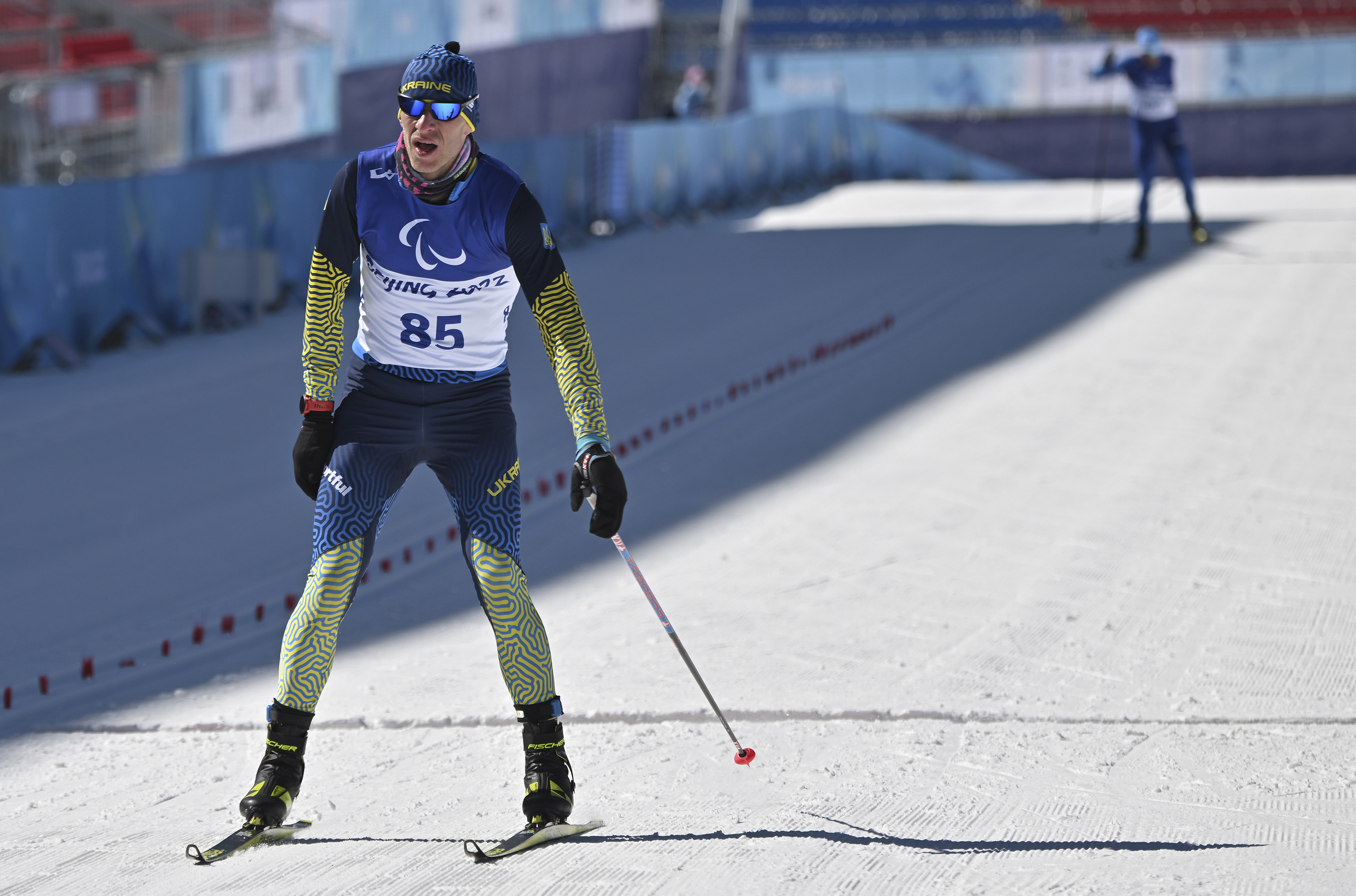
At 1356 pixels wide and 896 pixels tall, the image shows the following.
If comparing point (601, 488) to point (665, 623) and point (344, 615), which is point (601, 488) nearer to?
point (665, 623)

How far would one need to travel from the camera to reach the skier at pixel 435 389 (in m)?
3.67

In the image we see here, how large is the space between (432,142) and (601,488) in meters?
0.91

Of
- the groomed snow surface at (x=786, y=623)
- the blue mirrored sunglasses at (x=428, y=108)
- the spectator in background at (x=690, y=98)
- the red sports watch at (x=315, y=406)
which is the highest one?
the blue mirrored sunglasses at (x=428, y=108)

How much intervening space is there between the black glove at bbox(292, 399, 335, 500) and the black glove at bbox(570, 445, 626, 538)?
0.62 metres

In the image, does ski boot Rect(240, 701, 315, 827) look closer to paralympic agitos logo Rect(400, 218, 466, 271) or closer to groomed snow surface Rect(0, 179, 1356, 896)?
groomed snow surface Rect(0, 179, 1356, 896)

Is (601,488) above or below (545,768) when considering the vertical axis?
above

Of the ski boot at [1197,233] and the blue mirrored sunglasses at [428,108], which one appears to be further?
the ski boot at [1197,233]

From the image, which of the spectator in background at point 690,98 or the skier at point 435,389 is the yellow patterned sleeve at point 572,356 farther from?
the spectator in background at point 690,98

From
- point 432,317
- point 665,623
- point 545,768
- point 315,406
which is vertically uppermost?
point 432,317

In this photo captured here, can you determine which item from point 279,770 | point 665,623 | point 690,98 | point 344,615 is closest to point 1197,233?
point 690,98

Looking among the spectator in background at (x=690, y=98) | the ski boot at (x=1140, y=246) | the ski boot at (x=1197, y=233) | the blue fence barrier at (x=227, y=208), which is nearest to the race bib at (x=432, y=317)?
the blue fence barrier at (x=227, y=208)

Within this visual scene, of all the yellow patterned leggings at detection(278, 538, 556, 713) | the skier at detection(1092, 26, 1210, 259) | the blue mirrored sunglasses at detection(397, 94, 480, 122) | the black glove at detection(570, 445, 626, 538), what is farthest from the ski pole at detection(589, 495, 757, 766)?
the skier at detection(1092, 26, 1210, 259)

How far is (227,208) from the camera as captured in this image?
43.3ft

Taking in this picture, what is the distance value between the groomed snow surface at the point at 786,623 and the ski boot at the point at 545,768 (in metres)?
0.11
